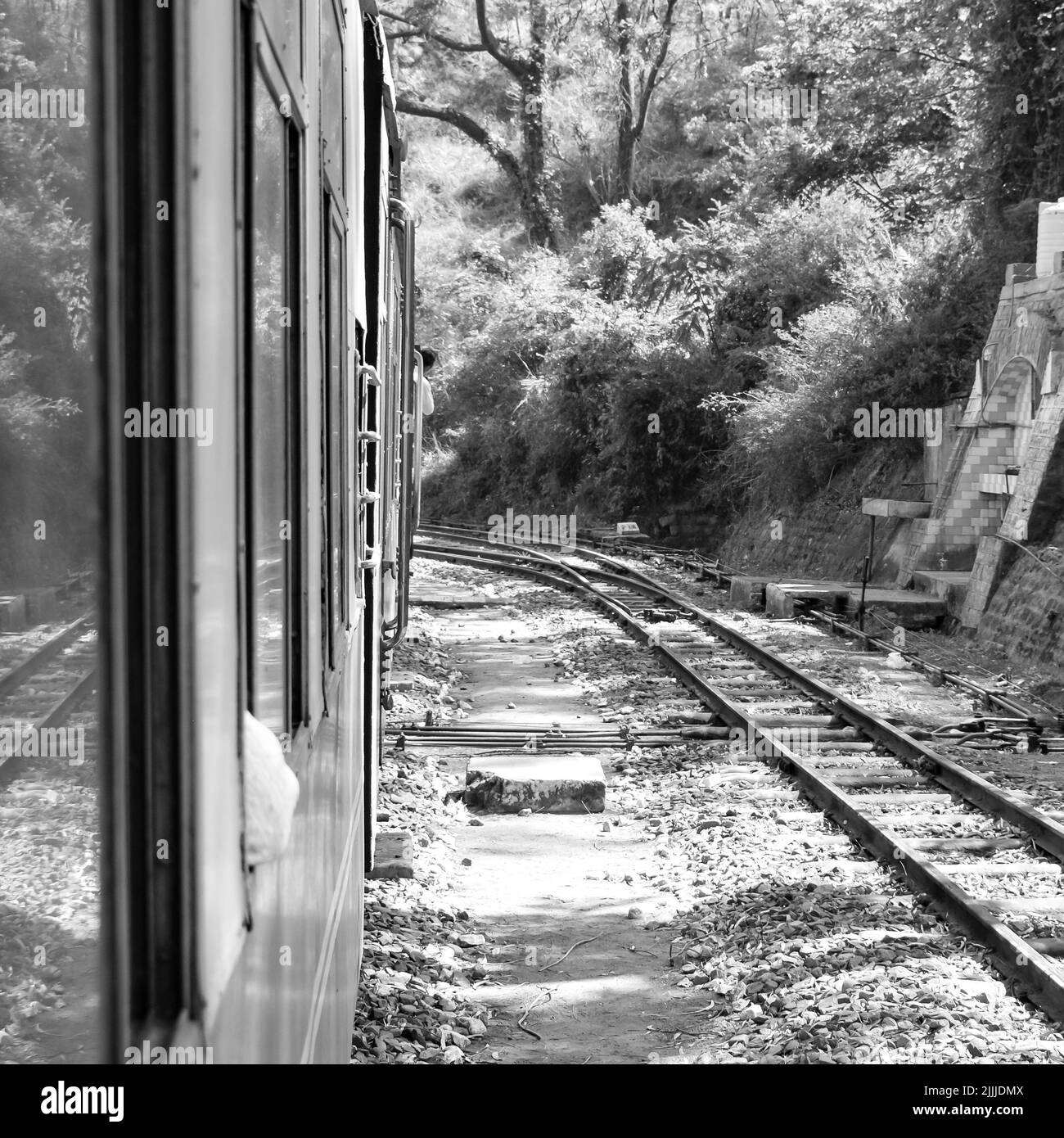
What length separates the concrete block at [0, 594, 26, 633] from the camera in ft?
8.81

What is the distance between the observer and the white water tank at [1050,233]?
1722 centimetres

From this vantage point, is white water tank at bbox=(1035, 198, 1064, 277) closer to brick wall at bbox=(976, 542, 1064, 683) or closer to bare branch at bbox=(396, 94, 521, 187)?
brick wall at bbox=(976, 542, 1064, 683)

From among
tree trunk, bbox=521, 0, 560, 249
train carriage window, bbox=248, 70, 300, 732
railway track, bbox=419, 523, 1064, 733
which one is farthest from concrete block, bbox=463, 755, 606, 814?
tree trunk, bbox=521, 0, 560, 249

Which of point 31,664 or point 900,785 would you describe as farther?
point 900,785

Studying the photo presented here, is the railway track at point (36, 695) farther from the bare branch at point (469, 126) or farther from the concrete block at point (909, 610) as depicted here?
the bare branch at point (469, 126)

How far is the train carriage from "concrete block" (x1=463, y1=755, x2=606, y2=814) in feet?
18.9

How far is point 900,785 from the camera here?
27.5ft

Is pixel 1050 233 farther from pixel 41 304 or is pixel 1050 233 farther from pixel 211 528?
pixel 211 528

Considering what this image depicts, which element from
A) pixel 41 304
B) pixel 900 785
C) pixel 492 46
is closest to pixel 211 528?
pixel 41 304

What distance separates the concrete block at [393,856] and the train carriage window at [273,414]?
466 centimetres

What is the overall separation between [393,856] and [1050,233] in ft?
47.1

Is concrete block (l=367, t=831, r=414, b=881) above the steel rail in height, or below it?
below

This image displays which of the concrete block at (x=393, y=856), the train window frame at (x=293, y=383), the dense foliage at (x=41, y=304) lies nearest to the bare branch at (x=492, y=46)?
the concrete block at (x=393, y=856)
